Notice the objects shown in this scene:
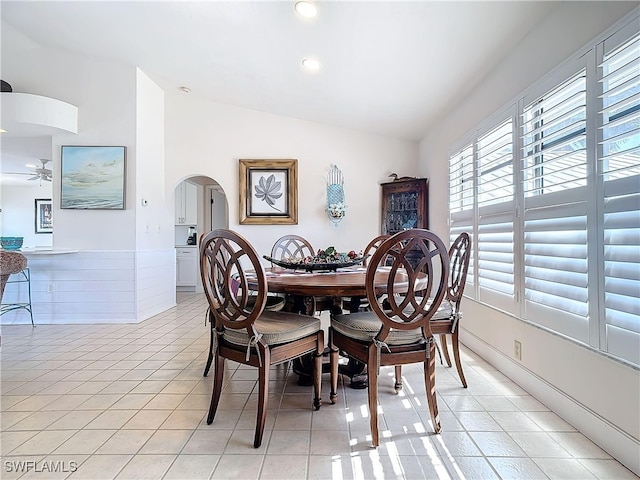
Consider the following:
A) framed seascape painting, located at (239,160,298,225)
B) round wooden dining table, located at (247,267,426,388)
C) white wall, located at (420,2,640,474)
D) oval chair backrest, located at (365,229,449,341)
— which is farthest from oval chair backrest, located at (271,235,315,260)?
white wall, located at (420,2,640,474)

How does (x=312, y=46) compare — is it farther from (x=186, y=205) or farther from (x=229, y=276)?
(x=186, y=205)

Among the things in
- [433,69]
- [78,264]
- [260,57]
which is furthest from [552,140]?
[78,264]

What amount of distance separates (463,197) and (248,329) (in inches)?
97.4

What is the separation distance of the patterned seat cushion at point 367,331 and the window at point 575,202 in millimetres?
855

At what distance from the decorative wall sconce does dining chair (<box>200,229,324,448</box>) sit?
2.67m

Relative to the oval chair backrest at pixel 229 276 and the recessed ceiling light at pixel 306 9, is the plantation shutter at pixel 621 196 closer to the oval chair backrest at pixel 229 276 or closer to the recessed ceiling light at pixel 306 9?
the oval chair backrest at pixel 229 276

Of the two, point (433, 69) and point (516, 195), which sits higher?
point (433, 69)

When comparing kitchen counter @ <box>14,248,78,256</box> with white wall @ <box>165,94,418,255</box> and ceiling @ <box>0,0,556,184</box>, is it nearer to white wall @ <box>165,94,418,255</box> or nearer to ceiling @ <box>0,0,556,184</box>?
white wall @ <box>165,94,418,255</box>

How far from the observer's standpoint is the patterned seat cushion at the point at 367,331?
61.4 inches

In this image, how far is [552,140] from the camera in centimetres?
181

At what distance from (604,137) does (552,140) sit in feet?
1.29

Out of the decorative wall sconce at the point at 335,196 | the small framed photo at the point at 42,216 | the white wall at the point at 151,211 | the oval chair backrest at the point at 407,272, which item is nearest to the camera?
the oval chair backrest at the point at 407,272

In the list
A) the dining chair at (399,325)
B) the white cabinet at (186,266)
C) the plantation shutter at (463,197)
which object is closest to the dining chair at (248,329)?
the dining chair at (399,325)

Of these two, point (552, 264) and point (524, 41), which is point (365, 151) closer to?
point (524, 41)
